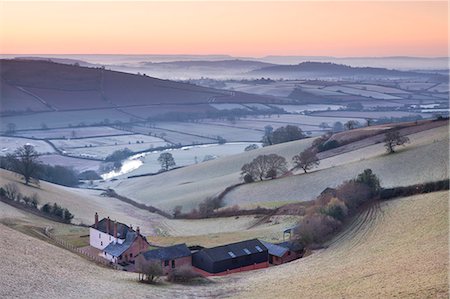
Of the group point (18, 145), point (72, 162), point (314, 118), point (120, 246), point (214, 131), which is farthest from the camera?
point (314, 118)

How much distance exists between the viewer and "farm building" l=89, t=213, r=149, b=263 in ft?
149

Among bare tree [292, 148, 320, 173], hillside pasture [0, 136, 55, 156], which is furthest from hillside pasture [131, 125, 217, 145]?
bare tree [292, 148, 320, 173]

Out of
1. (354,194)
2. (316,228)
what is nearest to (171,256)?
(316,228)

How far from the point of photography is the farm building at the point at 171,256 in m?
41.2

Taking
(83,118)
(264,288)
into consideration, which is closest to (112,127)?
(83,118)

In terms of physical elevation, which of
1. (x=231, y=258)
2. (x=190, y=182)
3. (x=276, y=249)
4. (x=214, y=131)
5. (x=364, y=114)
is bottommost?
(x=190, y=182)

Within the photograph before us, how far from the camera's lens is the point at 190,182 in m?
88.0

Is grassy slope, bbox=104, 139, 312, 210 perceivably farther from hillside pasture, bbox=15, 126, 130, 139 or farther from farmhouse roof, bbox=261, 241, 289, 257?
hillside pasture, bbox=15, 126, 130, 139

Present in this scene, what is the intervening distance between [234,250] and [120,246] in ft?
32.4

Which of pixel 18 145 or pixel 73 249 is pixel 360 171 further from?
pixel 18 145

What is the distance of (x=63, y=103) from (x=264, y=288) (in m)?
166

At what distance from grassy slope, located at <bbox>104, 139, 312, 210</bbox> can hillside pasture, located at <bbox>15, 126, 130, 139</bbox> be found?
157 ft

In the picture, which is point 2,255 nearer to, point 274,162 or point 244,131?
point 274,162

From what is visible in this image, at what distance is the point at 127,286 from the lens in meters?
32.8
